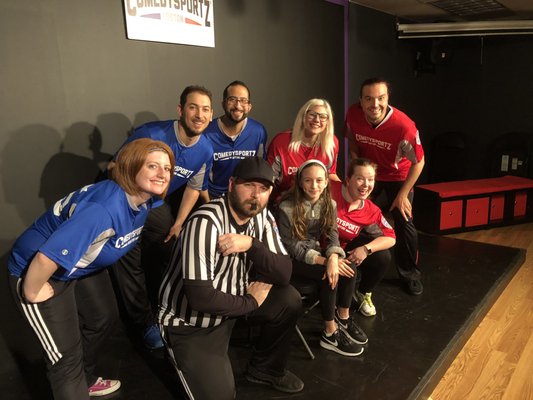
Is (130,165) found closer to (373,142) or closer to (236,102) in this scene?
(236,102)

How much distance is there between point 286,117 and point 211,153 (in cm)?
152

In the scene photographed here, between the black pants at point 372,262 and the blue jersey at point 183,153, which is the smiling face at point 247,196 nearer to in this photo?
the blue jersey at point 183,153

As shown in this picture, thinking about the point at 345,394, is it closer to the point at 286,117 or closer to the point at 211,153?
the point at 211,153

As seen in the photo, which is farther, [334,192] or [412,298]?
[412,298]

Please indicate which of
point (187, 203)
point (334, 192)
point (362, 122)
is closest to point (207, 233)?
point (187, 203)

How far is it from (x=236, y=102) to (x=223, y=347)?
1.36 meters

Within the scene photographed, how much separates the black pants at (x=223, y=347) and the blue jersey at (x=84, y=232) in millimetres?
410

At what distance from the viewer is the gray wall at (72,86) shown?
194 centimetres

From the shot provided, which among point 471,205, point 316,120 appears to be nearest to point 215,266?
point 316,120

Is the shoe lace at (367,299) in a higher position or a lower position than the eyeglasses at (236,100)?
lower

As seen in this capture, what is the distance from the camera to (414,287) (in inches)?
109

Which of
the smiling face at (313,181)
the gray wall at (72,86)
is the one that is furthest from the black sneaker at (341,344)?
the gray wall at (72,86)

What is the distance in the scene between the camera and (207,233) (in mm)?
1551

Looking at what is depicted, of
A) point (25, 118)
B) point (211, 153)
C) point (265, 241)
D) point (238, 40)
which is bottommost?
point (265, 241)
